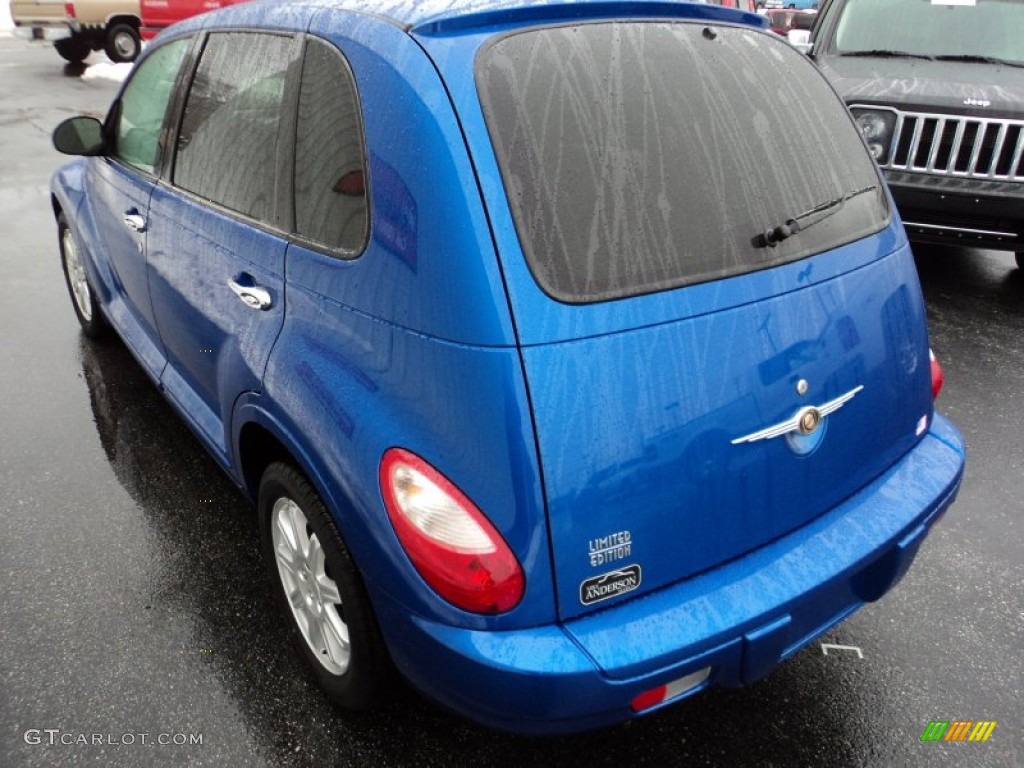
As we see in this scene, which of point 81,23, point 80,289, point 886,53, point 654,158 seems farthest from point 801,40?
point 81,23

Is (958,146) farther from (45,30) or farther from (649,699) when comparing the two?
→ (45,30)

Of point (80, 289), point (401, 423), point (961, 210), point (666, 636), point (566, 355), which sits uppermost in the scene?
point (566, 355)

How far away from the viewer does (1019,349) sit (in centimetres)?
457

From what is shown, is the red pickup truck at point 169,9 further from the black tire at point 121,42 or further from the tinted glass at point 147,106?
the tinted glass at point 147,106

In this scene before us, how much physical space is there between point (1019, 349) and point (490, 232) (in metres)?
4.19

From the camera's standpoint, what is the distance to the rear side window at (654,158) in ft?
5.47

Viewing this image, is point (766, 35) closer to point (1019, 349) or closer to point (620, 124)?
point (620, 124)

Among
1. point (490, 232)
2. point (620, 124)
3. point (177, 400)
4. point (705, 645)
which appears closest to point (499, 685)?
point (705, 645)

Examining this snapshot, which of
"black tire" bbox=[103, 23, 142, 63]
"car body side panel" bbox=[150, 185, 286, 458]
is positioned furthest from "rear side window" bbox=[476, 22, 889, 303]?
"black tire" bbox=[103, 23, 142, 63]

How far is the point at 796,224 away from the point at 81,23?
17.9 m

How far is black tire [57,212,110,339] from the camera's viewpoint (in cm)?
420

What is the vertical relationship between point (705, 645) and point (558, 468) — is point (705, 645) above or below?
below

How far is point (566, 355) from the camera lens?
1.56m

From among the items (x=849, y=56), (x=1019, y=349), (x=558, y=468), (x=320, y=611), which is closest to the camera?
(x=558, y=468)
